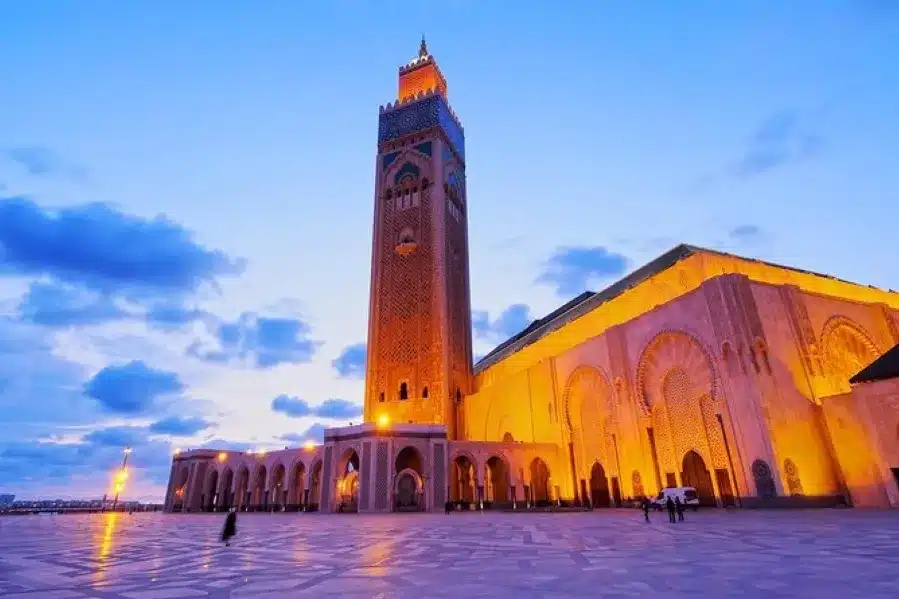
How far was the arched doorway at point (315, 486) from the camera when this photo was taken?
1061 inches

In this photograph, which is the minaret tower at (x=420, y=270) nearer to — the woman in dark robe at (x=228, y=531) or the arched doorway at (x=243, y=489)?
the arched doorway at (x=243, y=489)

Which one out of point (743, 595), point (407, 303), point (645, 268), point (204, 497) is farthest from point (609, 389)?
point (204, 497)

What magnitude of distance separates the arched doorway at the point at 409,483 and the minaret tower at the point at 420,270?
93.9 inches

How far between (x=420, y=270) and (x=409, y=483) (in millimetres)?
13400

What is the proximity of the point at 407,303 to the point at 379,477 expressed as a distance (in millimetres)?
12123

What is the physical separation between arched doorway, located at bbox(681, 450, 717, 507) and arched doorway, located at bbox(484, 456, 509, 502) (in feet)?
31.9

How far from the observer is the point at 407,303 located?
→ 3212 centimetres

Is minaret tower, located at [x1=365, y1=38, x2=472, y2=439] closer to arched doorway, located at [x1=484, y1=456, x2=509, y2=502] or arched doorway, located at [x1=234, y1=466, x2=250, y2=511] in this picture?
arched doorway, located at [x1=484, y1=456, x2=509, y2=502]

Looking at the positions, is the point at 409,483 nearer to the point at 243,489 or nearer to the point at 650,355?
the point at 243,489

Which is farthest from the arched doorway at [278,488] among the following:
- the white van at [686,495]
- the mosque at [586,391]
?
the white van at [686,495]

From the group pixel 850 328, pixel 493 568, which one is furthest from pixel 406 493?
pixel 493 568

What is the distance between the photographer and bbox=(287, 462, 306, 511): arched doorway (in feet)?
92.0

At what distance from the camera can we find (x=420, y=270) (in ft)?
106

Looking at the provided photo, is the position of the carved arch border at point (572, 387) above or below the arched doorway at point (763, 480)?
above
